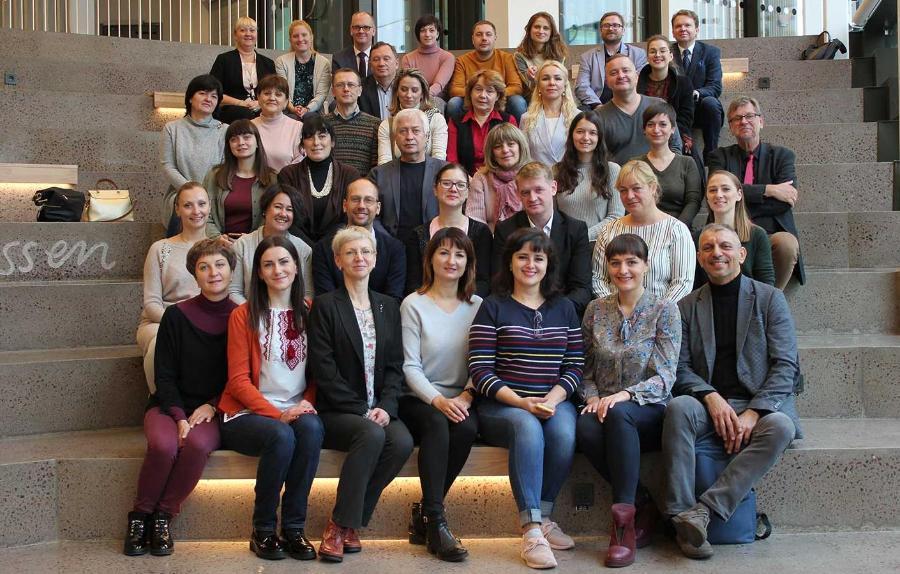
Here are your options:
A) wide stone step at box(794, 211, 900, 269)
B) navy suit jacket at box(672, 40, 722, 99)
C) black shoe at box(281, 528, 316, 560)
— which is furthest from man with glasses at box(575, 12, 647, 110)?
black shoe at box(281, 528, 316, 560)

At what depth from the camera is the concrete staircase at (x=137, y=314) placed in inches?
148

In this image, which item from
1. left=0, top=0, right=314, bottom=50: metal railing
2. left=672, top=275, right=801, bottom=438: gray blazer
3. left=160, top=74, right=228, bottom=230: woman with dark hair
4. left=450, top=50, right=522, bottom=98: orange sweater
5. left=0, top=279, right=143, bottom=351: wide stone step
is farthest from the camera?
left=0, top=0, right=314, bottom=50: metal railing

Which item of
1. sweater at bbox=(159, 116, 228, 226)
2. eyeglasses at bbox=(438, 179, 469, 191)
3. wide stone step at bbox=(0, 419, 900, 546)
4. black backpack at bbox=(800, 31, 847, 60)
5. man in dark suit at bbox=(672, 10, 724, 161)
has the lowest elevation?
wide stone step at bbox=(0, 419, 900, 546)

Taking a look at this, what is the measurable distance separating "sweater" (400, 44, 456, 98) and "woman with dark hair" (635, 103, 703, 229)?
1.72 metres

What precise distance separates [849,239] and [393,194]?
2.10 m

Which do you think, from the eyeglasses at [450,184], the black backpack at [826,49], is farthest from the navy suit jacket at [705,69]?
the eyeglasses at [450,184]

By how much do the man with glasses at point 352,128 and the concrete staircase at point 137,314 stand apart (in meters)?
0.93

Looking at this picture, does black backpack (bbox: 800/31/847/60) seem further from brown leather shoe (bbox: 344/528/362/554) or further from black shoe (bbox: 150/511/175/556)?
black shoe (bbox: 150/511/175/556)

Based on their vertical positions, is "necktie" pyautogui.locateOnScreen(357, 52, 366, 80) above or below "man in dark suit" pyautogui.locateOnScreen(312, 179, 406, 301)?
above

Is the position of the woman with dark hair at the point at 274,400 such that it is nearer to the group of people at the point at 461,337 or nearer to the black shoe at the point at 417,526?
the group of people at the point at 461,337

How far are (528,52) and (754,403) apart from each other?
3069 mm

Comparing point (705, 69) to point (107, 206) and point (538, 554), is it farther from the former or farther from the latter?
point (538, 554)

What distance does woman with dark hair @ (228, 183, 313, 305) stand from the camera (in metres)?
4.36

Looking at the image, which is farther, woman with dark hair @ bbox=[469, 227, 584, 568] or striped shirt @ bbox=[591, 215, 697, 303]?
striped shirt @ bbox=[591, 215, 697, 303]
